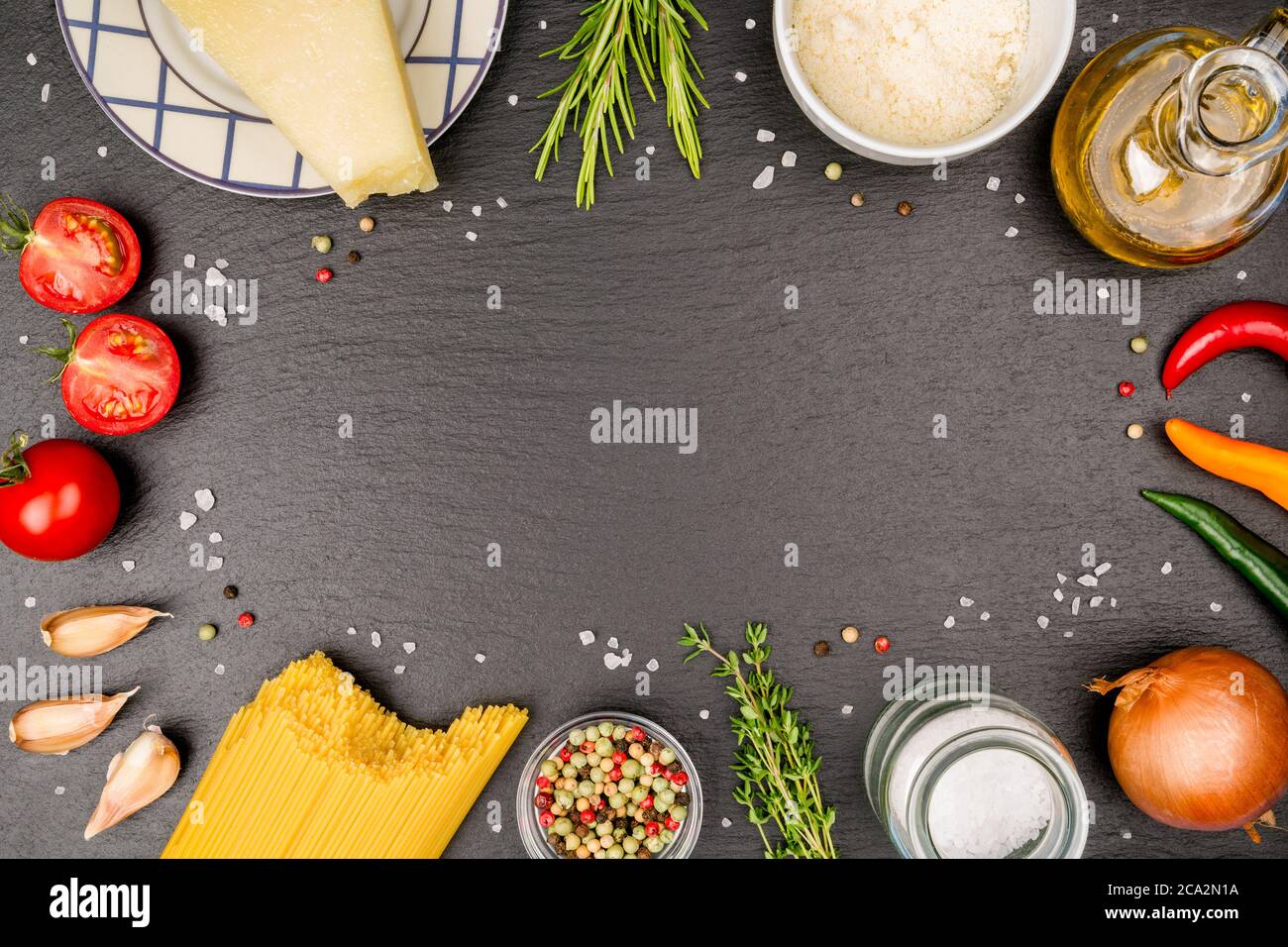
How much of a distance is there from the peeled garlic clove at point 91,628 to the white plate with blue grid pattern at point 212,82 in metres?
0.47

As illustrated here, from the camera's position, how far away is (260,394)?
899mm

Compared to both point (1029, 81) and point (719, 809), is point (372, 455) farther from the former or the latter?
point (1029, 81)

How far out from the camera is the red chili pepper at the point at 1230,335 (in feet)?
2.76

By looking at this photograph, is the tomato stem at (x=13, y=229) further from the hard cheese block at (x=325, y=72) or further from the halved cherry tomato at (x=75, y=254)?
the hard cheese block at (x=325, y=72)

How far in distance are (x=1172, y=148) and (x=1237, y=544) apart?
0.42m

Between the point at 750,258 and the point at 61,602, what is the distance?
85cm

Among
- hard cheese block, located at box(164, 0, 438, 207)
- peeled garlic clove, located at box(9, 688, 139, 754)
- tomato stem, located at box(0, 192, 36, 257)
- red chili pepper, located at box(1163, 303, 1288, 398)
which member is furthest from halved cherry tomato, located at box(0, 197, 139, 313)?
red chili pepper, located at box(1163, 303, 1288, 398)

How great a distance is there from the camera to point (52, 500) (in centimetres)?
82

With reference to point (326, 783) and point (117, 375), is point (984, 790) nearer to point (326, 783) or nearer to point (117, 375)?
point (326, 783)

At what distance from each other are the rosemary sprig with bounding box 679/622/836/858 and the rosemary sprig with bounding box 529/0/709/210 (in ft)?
1.69

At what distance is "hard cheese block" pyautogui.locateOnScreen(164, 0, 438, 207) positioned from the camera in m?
0.74

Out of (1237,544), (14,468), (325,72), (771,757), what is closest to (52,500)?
(14,468)

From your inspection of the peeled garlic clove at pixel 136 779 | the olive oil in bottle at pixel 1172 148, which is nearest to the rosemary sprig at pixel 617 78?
the olive oil in bottle at pixel 1172 148
